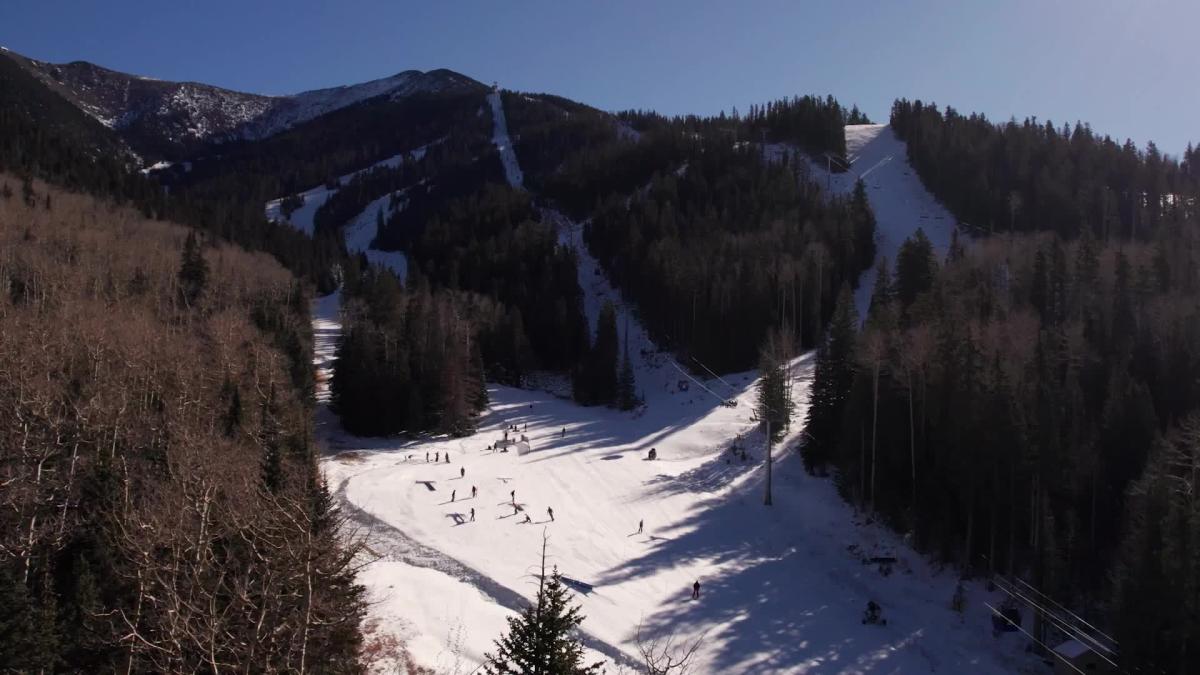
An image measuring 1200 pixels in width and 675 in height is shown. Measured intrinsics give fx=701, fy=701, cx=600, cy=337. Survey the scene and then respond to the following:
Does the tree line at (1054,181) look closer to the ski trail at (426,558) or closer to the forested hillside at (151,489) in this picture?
the ski trail at (426,558)

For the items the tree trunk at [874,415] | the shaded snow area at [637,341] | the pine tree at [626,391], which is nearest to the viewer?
the tree trunk at [874,415]

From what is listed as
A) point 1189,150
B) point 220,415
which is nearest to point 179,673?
point 220,415

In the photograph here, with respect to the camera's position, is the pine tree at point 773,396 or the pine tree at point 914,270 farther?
the pine tree at point 914,270

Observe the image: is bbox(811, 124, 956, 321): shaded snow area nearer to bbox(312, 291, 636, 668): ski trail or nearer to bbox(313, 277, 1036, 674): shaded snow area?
bbox(313, 277, 1036, 674): shaded snow area

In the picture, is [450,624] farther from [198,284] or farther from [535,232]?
[535,232]

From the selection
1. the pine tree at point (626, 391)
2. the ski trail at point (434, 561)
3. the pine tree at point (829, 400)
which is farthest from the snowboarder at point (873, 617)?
the pine tree at point (626, 391)

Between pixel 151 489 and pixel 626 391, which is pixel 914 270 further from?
pixel 151 489

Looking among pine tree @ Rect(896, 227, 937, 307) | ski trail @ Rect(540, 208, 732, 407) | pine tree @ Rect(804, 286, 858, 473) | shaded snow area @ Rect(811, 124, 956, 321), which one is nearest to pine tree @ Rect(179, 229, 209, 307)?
ski trail @ Rect(540, 208, 732, 407)
